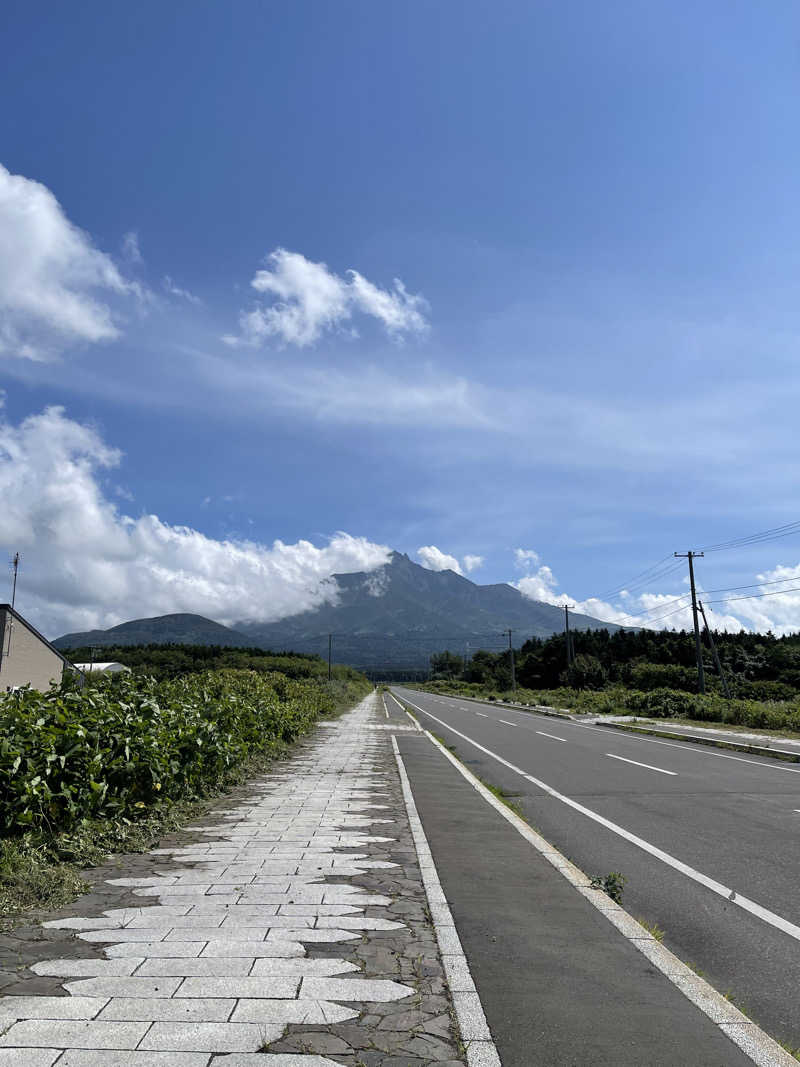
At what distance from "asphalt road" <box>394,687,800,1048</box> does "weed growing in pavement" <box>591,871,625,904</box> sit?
0.11 metres

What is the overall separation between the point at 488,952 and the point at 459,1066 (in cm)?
142

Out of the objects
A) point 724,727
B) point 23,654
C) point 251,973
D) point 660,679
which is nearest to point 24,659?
point 23,654

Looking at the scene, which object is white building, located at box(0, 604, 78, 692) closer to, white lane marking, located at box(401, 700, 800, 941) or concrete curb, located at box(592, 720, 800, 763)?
concrete curb, located at box(592, 720, 800, 763)

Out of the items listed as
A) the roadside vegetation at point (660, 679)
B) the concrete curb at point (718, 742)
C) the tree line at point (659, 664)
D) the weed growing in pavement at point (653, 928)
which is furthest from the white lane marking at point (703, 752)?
the tree line at point (659, 664)

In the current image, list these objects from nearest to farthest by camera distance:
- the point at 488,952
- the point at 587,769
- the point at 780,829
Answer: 1. the point at 488,952
2. the point at 780,829
3. the point at 587,769

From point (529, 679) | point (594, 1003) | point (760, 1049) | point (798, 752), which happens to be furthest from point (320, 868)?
point (529, 679)

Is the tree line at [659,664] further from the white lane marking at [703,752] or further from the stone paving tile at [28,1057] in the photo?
the stone paving tile at [28,1057]

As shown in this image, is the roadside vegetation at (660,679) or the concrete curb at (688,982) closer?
the concrete curb at (688,982)

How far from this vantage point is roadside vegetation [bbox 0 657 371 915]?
5645mm

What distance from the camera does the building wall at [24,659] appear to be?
3406 centimetres

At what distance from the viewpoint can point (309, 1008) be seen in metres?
3.31

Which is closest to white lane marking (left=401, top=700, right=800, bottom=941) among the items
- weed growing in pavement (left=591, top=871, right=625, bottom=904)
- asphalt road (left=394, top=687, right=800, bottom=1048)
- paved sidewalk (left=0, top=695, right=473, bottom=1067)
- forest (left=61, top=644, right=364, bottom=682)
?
asphalt road (left=394, top=687, right=800, bottom=1048)

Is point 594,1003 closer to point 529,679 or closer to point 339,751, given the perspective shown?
point 339,751

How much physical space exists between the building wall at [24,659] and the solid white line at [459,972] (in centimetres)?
3148
